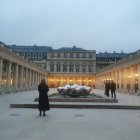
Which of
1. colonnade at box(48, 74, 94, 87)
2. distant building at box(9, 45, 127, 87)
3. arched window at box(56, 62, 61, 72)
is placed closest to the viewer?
colonnade at box(48, 74, 94, 87)

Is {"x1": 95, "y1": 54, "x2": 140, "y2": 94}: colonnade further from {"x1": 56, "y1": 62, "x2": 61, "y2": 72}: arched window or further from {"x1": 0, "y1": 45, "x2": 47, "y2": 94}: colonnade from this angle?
{"x1": 56, "y1": 62, "x2": 61, "y2": 72}: arched window

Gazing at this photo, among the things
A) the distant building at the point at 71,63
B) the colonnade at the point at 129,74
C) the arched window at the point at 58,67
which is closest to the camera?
the colonnade at the point at 129,74

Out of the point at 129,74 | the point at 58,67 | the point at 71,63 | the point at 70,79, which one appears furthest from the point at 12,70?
the point at 71,63

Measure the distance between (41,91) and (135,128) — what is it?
207 inches

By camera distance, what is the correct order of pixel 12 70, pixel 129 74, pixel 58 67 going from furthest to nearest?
pixel 58 67 → pixel 12 70 → pixel 129 74

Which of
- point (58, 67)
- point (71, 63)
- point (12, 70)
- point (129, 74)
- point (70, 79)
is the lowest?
point (129, 74)

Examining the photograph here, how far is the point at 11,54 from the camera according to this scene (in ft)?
125

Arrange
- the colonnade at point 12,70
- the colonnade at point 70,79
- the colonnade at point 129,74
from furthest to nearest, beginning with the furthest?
the colonnade at point 70,79 < the colonnade at point 129,74 < the colonnade at point 12,70

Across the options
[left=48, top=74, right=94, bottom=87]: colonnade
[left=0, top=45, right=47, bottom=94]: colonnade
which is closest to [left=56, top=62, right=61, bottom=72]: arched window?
[left=48, top=74, right=94, bottom=87]: colonnade

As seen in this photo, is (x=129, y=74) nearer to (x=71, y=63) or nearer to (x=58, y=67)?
(x=71, y=63)

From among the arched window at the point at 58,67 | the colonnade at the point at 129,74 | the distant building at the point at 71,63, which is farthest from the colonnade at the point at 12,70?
the arched window at the point at 58,67

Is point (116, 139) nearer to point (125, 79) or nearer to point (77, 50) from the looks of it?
point (125, 79)

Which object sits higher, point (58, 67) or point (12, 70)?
point (58, 67)

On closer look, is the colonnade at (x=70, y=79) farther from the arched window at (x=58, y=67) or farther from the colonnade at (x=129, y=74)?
the colonnade at (x=129, y=74)
